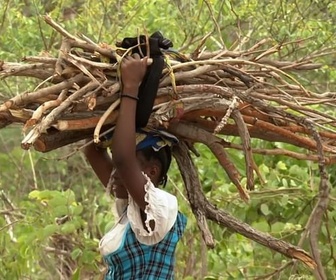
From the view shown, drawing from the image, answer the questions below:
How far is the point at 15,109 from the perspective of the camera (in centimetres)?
250

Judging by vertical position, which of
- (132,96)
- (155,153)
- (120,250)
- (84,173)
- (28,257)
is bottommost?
(84,173)

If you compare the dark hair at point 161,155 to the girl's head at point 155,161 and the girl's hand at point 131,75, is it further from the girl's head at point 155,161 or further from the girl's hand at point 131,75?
the girl's hand at point 131,75

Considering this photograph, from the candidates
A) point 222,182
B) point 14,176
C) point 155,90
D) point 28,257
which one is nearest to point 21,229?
point 28,257

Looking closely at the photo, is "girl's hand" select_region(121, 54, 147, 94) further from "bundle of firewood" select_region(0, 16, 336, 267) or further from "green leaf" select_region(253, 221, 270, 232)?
"green leaf" select_region(253, 221, 270, 232)

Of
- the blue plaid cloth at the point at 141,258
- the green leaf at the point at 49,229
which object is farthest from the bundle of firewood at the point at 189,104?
the green leaf at the point at 49,229

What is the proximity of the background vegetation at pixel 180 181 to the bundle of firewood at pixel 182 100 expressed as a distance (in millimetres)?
308

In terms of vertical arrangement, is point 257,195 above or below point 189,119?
below

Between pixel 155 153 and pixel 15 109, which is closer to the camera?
pixel 15 109

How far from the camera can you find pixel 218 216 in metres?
2.78

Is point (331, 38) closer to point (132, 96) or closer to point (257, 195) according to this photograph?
point (257, 195)

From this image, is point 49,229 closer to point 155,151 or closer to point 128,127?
point 155,151

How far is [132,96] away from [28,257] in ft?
6.63

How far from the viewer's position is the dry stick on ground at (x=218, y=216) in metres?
2.69

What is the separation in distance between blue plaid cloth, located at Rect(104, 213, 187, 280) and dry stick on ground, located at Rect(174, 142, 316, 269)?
0.11 m
